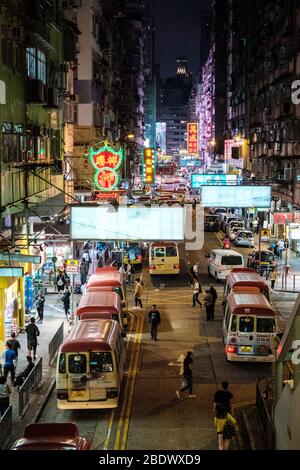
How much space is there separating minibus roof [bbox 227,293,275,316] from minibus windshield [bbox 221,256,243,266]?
14669 mm

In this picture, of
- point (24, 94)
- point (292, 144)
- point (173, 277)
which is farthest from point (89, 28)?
point (24, 94)

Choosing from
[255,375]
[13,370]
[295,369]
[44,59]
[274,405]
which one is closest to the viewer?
[295,369]

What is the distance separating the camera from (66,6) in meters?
40.7

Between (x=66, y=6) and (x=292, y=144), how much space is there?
1876 centimetres

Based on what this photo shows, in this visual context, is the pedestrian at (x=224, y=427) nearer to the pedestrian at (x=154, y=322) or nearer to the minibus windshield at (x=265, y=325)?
the minibus windshield at (x=265, y=325)

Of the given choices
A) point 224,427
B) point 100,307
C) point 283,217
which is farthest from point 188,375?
point 283,217

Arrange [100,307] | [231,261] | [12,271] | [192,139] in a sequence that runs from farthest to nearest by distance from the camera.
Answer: [192,139] → [231,261] → [100,307] → [12,271]

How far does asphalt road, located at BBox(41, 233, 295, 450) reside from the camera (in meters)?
17.1

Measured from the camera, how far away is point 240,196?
40.9m

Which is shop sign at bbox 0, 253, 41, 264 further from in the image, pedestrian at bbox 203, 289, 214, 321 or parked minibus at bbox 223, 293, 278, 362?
pedestrian at bbox 203, 289, 214, 321

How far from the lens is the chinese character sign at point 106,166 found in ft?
117

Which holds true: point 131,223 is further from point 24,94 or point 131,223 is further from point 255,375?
point 255,375

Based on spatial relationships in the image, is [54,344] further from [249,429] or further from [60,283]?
[60,283]

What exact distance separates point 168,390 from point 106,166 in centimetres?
1754
